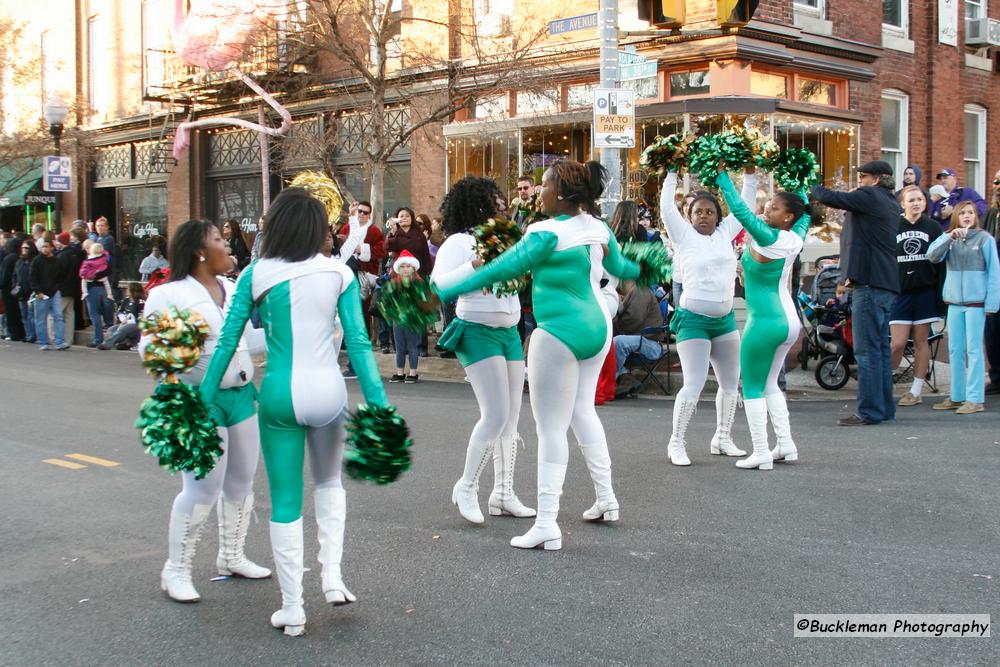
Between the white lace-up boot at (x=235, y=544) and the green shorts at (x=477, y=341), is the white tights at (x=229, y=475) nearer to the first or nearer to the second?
the white lace-up boot at (x=235, y=544)

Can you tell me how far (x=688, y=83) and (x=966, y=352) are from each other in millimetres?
7872

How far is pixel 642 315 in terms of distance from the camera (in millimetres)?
11938

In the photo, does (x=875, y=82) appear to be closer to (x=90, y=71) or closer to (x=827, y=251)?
(x=827, y=251)

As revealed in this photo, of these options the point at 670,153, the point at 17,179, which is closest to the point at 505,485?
the point at 670,153

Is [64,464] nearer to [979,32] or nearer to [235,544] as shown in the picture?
[235,544]

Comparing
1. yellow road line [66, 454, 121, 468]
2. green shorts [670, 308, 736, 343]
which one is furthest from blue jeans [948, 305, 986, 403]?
yellow road line [66, 454, 121, 468]

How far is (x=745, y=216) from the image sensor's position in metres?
7.31

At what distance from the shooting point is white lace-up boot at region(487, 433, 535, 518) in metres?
6.34

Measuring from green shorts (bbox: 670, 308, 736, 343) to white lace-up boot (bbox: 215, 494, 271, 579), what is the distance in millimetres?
3666

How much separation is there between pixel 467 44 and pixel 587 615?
50.8 ft

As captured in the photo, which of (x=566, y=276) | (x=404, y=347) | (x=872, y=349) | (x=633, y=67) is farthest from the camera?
(x=404, y=347)

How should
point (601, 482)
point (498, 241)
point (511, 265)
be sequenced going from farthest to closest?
point (601, 482) → point (498, 241) → point (511, 265)

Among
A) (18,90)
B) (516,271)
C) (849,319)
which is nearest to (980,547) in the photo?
(516,271)

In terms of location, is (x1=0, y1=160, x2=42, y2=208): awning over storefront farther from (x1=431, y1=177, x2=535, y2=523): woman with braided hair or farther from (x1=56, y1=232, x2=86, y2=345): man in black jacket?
(x1=431, y1=177, x2=535, y2=523): woman with braided hair
